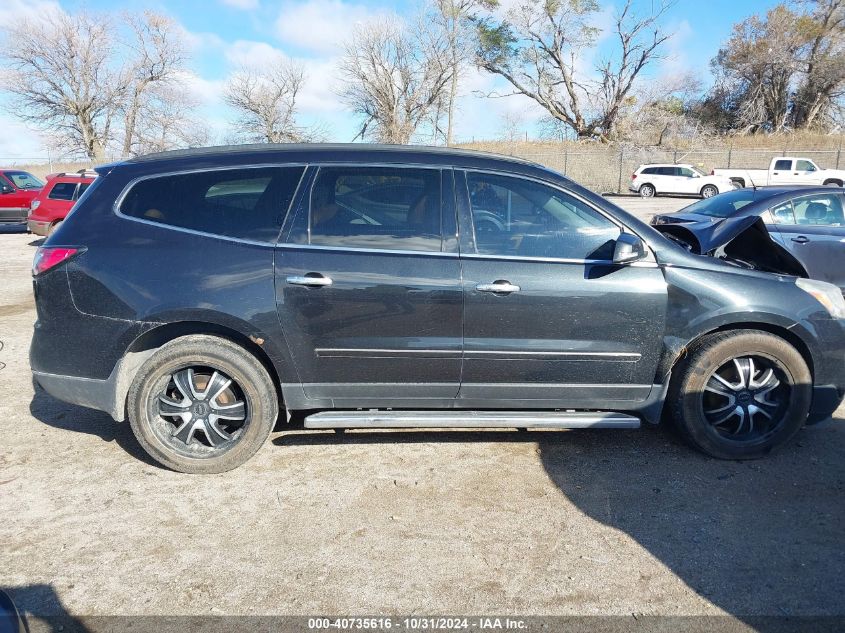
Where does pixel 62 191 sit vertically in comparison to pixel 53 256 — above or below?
above

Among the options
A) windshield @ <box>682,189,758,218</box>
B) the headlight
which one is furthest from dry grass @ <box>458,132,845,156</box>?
the headlight

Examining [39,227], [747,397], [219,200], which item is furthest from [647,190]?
[219,200]

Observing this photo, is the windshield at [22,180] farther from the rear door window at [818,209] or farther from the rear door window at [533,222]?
the rear door window at [818,209]

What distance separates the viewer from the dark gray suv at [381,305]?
3.45 meters

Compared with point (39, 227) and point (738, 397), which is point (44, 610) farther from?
point (39, 227)

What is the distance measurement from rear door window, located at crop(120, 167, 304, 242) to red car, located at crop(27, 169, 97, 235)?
11857 millimetres

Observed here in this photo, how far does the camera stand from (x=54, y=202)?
45.9ft

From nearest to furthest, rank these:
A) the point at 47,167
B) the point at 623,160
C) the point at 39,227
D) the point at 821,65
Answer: the point at 39,227
the point at 47,167
the point at 623,160
the point at 821,65

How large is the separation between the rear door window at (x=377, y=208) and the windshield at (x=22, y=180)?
1776 centimetres

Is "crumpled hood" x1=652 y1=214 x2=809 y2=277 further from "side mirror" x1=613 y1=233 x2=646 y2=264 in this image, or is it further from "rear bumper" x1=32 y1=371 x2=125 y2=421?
"rear bumper" x1=32 y1=371 x2=125 y2=421

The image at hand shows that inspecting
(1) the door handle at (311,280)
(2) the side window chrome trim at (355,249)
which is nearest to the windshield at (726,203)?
(2) the side window chrome trim at (355,249)

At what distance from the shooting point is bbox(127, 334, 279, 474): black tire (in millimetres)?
3498

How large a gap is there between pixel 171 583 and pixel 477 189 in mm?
2548

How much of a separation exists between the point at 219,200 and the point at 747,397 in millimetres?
3363
